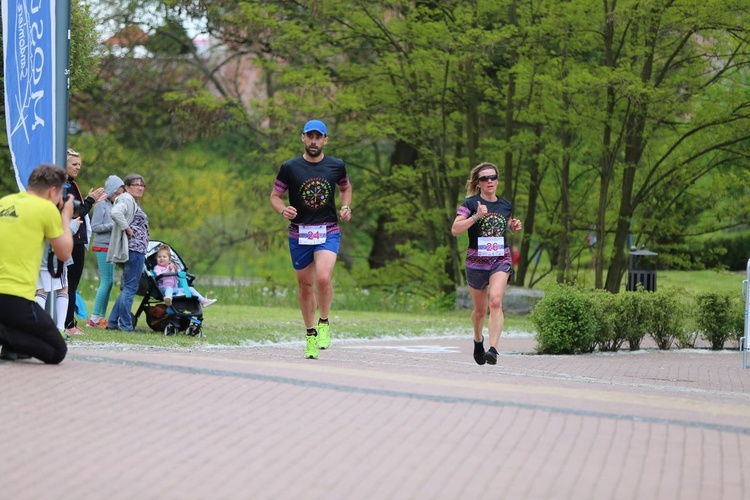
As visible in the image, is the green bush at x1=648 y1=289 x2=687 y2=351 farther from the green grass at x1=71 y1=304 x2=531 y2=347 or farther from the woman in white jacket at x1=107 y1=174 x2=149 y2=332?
the woman in white jacket at x1=107 y1=174 x2=149 y2=332

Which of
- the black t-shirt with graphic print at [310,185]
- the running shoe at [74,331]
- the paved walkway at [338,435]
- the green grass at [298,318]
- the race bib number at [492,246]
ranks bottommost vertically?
the green grass at [298,318]

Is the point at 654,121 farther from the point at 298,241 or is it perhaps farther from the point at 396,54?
the point at 298,241

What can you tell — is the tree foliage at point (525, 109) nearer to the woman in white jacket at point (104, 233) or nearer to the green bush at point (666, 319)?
the green bush at point (666, 319)

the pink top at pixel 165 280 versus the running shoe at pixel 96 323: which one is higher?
the pink top at pixel 165 280

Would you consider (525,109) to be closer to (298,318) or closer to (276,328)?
(298,318)

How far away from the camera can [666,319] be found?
57.5ft

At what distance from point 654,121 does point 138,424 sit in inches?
730

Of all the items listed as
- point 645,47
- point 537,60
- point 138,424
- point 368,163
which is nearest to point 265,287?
point 368,163

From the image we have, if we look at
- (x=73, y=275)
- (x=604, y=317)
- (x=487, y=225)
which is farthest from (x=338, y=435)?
(x=604, y=317)

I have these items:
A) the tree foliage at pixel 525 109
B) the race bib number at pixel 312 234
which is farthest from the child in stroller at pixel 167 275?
the tree foliage at pixel 525 109

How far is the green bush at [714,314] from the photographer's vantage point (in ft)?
59.5

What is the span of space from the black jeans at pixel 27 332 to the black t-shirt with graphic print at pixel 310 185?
287cm

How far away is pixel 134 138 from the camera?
41.3 metres

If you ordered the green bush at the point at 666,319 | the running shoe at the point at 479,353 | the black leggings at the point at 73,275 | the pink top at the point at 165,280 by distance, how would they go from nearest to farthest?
the running shoe at the point at 479,353 < the black leggings at the point at 73,275 < the pink top at the point at 165,280 < the green bush at the point at 666,319
